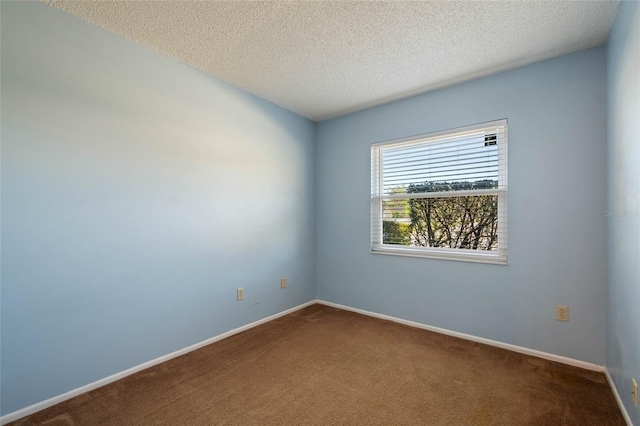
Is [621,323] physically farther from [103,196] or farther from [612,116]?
[103,196]

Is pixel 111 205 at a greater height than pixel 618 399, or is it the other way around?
pixel 111 205

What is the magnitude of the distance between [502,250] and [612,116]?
1209 millimetres

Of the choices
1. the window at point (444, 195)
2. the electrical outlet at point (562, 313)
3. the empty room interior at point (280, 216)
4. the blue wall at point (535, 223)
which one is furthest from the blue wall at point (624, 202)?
the window at point (444, 195)

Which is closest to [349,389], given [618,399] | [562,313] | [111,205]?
[618,399]

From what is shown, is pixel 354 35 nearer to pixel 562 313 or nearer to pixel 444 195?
pixel 444 195

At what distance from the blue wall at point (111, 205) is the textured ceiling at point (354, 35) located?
0.29 meters

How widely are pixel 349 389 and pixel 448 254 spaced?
158 cm

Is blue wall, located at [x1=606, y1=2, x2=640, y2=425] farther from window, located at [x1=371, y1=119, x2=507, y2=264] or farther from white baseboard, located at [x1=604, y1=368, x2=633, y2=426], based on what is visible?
window, located at [x1=371, y1=119, x2=507, y2=264]

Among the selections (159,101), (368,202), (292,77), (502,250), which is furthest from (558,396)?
(159,101)

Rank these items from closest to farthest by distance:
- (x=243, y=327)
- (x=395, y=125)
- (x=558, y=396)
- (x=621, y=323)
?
(x=621, y=323) → (x=558, y=396) → (x=243, y=327) → (x=395, y=125)

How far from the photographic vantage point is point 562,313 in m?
2.23

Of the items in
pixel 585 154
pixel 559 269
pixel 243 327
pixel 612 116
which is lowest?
pixel 243 327

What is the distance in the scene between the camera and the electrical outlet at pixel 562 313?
A: 221 cm

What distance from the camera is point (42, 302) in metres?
1.72
